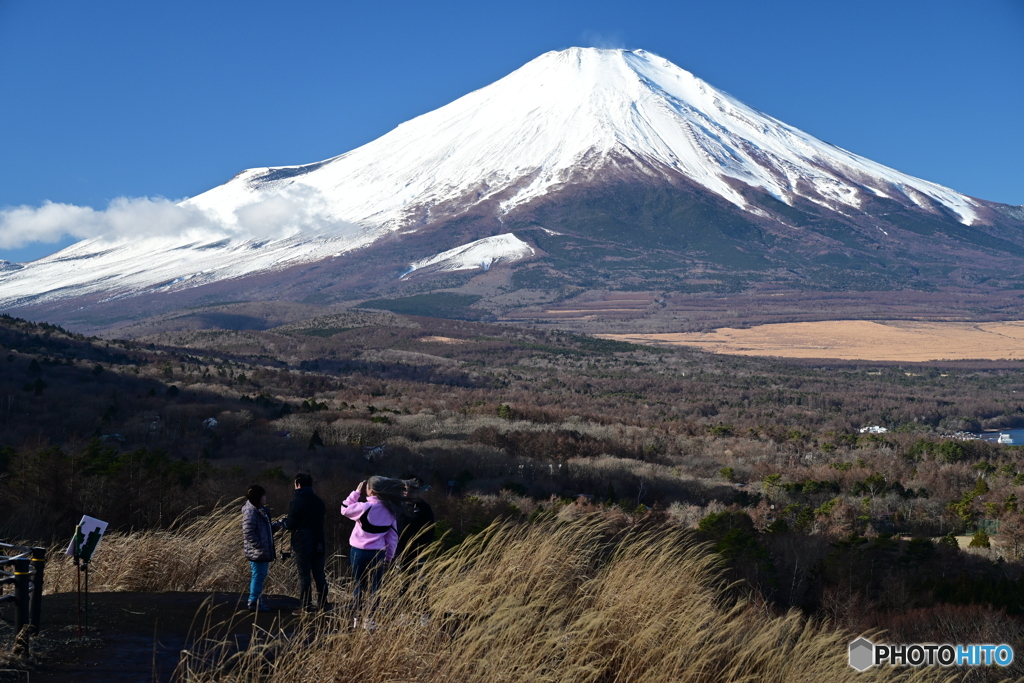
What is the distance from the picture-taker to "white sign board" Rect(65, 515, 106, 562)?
19.9 ft

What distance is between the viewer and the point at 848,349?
11706 centimetres

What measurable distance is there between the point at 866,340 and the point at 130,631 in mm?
128353

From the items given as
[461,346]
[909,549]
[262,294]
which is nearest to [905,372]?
[461,346]

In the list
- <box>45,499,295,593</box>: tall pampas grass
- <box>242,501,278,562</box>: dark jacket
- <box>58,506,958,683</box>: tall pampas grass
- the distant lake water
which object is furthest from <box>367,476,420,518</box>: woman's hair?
the distant lake water

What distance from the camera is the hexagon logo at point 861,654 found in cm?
692

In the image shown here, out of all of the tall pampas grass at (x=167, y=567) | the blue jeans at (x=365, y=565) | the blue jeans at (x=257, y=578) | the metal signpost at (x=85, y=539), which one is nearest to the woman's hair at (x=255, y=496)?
the blue jeans at (x=257, y=578)

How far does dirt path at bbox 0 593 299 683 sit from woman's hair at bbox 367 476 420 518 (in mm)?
1152

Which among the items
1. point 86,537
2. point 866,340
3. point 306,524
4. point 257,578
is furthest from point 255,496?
point 866,340

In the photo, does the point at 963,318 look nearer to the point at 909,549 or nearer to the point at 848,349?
the point at 848,349

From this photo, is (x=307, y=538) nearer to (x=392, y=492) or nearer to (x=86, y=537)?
(x=392, y=492)

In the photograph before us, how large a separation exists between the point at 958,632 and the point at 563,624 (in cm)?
607

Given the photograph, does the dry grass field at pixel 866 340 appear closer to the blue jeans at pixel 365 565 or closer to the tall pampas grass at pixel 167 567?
the tall pampas grass at pixel 167 567

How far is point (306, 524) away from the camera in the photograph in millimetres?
8023

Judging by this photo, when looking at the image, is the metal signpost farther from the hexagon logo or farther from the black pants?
the hexagon logo
